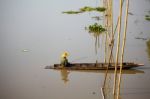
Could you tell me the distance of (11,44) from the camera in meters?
12.4

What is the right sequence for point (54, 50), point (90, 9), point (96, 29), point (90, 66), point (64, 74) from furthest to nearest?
point (90, 9)
point (96, 29)
point (54, 50)
point (90, 66)
point (64, 74)

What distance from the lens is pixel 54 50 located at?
38.2 feet

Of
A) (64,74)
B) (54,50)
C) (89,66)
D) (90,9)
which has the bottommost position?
(64,74)

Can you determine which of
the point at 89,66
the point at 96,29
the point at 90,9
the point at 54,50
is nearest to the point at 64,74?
the point at 89,66

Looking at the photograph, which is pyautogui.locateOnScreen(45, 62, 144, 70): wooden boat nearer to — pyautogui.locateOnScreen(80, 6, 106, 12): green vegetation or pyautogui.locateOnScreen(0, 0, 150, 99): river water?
pyautogui.locateOnScreen(0, 0, 150, 99): river water

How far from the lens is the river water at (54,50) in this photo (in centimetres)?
800

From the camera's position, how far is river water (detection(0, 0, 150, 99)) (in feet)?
26.2

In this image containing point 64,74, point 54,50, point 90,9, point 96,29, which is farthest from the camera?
point 90,9

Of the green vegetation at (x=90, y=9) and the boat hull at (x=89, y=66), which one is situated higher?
the green vegetation at (x=90, y=9)

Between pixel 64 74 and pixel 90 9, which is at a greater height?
pixel 90 9

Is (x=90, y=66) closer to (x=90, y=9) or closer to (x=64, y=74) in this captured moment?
(x=64, y=74)

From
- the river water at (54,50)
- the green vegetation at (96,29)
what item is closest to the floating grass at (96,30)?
the green vegetation at (96,29)

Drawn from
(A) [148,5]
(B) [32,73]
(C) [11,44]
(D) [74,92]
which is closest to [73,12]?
(A) [148,5]

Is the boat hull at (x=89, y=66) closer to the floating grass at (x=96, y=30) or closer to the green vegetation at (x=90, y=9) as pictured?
the floating grass at (x=96, y=30)
